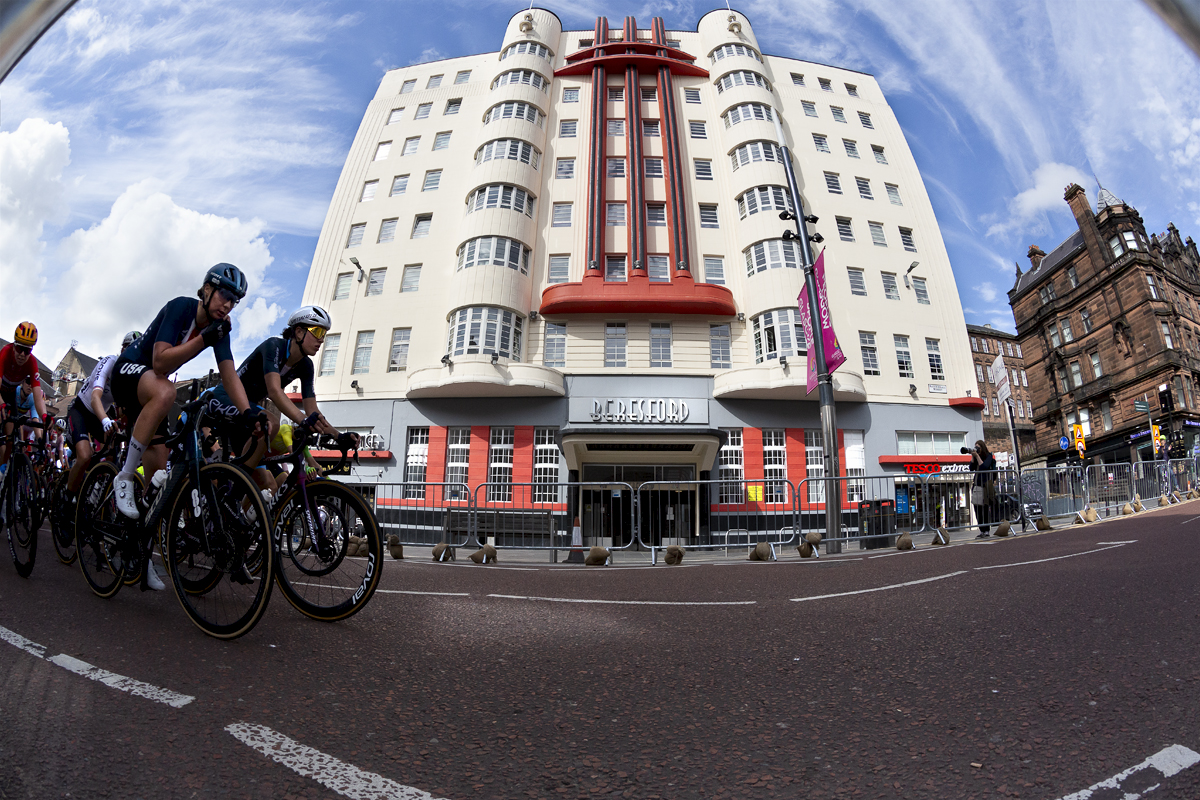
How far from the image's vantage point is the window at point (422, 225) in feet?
82.5

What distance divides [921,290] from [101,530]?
28.0m

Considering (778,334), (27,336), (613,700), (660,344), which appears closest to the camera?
(613,700)

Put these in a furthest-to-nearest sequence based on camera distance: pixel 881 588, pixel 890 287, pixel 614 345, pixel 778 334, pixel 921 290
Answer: pixel 921 290 → pixel 890 287 → pixel 614 345 → pixel 778 334 → pixel 881 588

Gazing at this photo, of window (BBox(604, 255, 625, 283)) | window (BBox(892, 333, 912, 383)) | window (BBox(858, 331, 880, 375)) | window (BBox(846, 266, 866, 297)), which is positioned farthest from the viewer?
window (BBox(846, 266, 866, 297))

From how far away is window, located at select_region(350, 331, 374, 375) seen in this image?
2297 centimetres

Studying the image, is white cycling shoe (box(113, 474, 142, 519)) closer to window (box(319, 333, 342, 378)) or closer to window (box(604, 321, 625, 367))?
window (box(604, 321, 625, 367))

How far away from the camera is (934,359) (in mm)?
23797

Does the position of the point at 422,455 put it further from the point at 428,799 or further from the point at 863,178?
the point at 863,178

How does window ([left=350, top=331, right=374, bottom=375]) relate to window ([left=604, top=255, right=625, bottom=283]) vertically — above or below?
below

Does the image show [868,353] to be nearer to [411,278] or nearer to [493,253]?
[493,253]

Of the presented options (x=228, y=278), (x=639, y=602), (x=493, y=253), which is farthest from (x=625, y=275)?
(x=228, y=278)

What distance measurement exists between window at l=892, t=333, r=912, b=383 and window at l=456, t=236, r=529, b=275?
15.5m

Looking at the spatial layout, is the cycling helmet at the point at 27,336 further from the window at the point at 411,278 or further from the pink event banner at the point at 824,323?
the window at the point at 411,278

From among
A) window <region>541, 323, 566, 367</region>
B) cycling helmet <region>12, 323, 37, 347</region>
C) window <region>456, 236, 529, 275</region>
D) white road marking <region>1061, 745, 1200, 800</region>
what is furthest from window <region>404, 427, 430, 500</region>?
white road marking <region>1061, 745, 1200, 800</region>
